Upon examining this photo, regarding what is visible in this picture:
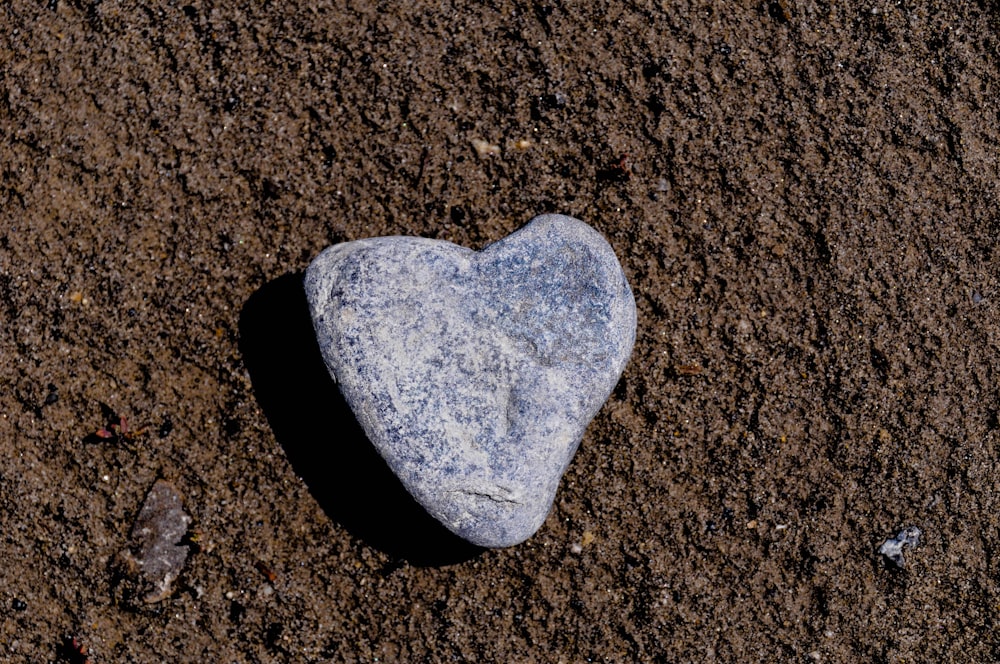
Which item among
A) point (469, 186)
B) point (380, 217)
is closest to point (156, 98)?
point (380, 217)

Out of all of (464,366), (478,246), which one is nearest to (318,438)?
(464,366)

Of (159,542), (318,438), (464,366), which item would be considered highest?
(464,366)

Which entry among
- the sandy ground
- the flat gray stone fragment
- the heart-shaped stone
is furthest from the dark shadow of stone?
the flat gray stone fragment

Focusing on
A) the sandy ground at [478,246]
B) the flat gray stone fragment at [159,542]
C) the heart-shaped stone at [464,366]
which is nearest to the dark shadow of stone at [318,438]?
the sandy ground at [478,246]

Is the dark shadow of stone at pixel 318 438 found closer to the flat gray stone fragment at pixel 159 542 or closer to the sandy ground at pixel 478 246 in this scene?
the sandy ground at pixel 478 246

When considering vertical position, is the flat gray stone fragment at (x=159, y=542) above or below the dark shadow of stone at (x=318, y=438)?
below

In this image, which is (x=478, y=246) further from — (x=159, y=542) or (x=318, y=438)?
(x=159, y=542)

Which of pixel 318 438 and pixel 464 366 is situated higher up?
pixel 464 366
